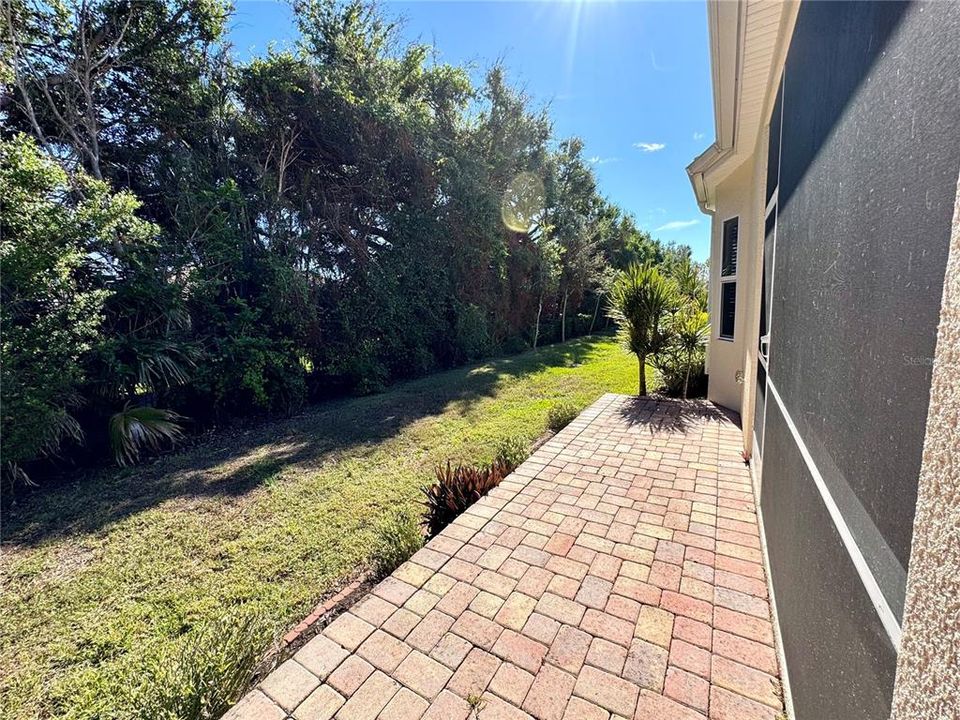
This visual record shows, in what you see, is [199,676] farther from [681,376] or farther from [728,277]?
[681,376]

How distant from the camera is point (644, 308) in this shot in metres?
6.86

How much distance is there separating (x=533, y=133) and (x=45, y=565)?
16806 millimetres

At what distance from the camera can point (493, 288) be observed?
13.5 metres

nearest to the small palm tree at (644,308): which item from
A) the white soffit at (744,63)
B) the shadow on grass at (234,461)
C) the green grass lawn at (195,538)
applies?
the green grass lawn at (195,538)

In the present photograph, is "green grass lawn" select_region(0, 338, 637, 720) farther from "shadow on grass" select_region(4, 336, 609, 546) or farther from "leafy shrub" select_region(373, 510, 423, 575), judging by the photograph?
"leafy shrub" select_region(373, 510, 423, 575)

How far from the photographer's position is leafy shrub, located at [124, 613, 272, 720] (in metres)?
1.81

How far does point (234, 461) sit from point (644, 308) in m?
7.12

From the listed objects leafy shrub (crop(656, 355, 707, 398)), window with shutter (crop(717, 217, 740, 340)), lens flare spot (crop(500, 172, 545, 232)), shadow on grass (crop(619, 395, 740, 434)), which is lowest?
shadow on grass (crop(619, 395, 740, 434))

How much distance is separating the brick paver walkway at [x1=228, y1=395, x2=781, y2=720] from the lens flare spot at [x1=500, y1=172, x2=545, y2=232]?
12346 millimetres

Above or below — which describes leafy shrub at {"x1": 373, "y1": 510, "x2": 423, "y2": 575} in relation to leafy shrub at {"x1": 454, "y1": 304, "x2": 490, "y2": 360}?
below

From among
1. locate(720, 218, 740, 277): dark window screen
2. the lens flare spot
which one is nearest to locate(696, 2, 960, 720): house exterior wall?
locate(720, 218, 740, 277): dark window screen

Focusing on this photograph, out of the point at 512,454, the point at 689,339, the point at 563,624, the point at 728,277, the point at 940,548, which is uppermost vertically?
the point at 728,277

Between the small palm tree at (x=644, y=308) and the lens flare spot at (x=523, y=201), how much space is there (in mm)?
7874

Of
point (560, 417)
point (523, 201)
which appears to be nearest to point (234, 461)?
point (560, 417)
